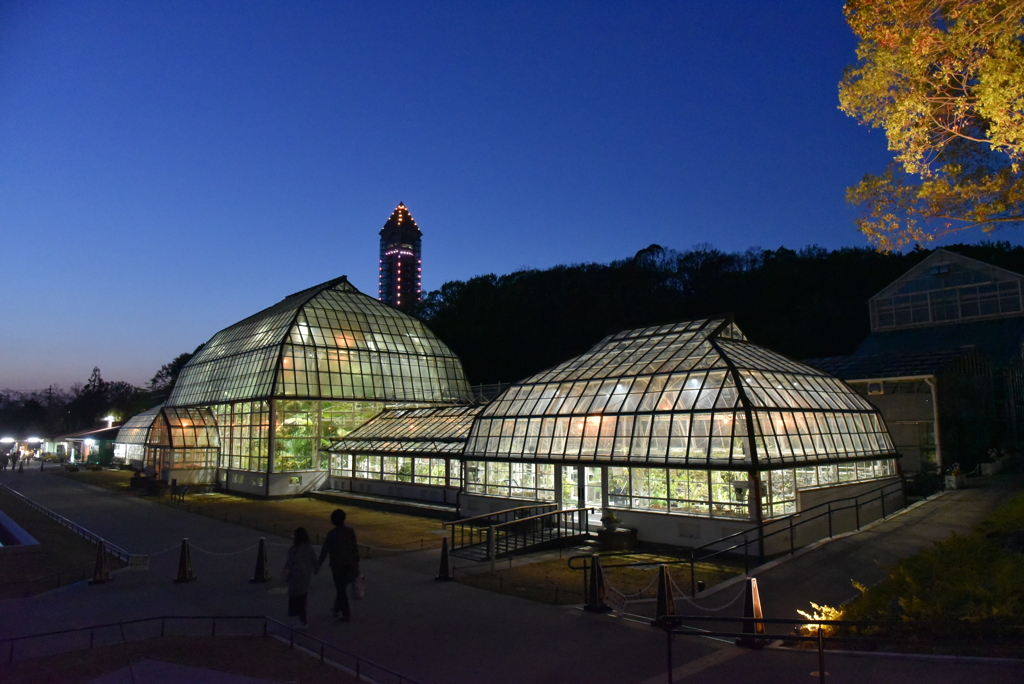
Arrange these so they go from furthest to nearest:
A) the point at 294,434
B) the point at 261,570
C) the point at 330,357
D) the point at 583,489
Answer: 1. the point at 330,357
2. the point at 294,434
3. the point at 583,489
4. the point at 261,570

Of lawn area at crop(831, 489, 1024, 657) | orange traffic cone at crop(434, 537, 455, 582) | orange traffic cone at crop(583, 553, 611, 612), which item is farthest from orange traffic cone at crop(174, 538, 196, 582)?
lawn area at crop(831, 489, 1024, 657)

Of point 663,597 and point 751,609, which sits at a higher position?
point 751,609

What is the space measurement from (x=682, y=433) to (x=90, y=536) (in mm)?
20278

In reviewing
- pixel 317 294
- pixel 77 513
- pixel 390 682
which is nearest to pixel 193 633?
pixel 390 682

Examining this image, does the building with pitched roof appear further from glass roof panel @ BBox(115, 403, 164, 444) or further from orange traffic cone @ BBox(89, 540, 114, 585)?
orange traffic cone @ BBox(89, 540, 114, 585)

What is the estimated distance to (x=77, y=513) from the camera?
29531 millimetres

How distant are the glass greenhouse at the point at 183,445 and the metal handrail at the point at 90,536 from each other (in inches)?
288

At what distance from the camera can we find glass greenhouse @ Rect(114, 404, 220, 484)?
40.0 m

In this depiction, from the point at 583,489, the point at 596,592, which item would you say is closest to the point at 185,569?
the point at 596,592

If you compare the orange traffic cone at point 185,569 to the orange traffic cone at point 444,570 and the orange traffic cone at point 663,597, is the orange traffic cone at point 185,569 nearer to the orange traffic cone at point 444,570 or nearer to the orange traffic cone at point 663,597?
the orange traffic cone at point 444,570

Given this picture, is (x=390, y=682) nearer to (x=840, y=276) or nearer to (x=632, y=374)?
(x=632, y=374)

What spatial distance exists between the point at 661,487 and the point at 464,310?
6149cm

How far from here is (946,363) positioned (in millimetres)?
30797

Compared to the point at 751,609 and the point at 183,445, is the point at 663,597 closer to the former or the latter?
the point at 751,609
